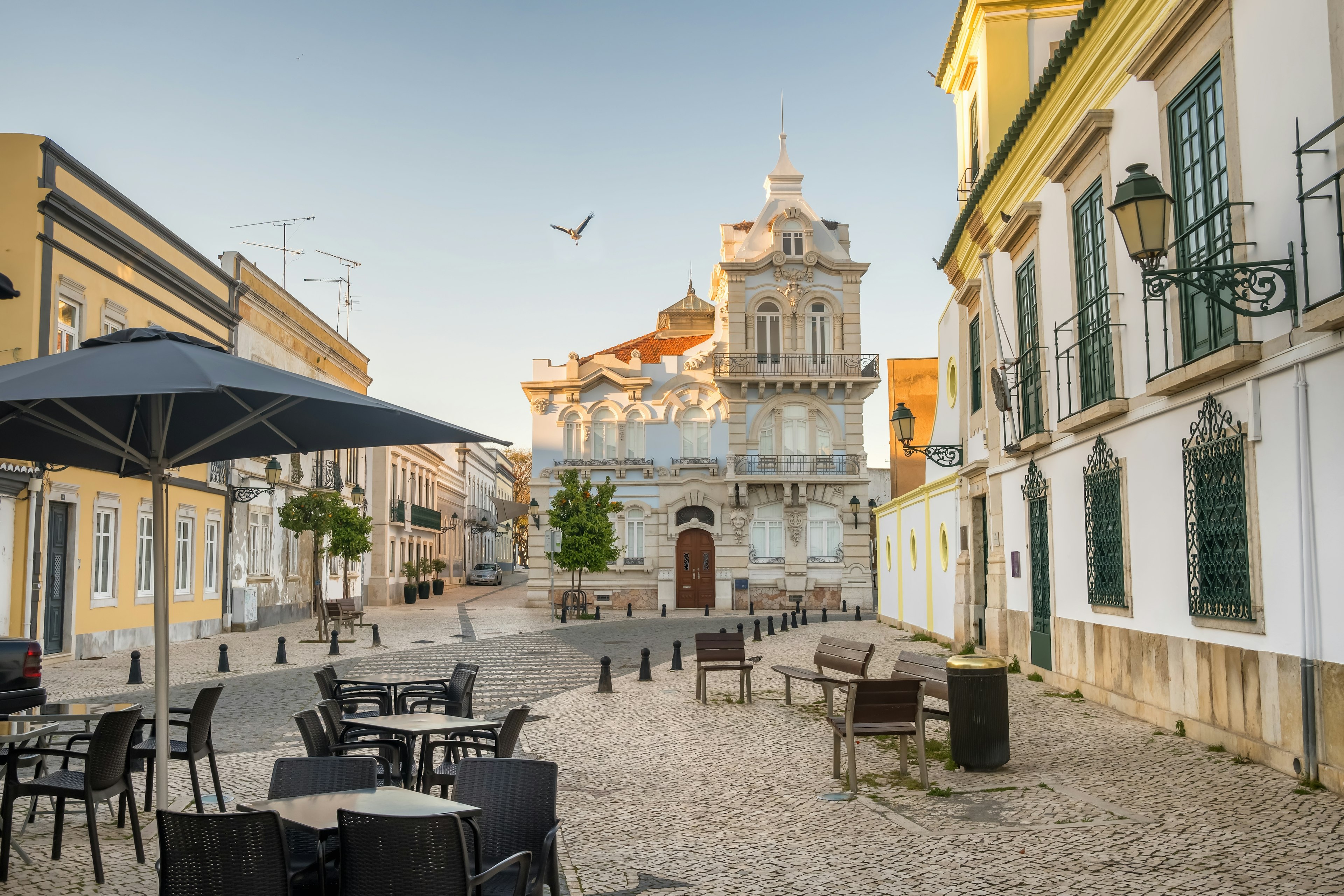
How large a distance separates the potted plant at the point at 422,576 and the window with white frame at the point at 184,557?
72.7 feet

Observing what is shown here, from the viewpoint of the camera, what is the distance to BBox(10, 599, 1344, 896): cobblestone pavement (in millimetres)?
5844

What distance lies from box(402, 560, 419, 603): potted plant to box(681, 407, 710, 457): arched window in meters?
14.4

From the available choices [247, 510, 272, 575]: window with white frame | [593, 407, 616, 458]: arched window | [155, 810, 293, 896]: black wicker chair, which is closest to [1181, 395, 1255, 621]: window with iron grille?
[155, 810, 293, 896]: black wicker chair

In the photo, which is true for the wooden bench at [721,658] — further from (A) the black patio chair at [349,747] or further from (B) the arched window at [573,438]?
(B) the arched window at [573,438]

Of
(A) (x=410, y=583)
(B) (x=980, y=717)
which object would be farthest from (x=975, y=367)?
(A) (x=410, y=583)

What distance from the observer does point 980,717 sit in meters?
8.62

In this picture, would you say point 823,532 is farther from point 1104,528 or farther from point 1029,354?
point 1104,528

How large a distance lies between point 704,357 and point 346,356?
12691 mm

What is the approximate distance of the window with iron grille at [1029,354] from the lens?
1470 centimetres

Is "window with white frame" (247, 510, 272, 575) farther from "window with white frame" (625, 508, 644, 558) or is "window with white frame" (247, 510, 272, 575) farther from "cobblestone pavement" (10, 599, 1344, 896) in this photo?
"cobblestone pavement" (10, 599, 1344, 896)

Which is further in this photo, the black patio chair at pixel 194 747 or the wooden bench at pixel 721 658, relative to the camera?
the wooden bench at pixel 721 658

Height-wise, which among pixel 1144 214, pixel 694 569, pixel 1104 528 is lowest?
pixel 694 569

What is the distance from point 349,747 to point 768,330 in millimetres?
33242

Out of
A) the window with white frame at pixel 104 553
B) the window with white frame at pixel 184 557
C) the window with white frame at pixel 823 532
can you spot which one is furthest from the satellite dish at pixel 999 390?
the window with white frame at pixel 823 532
